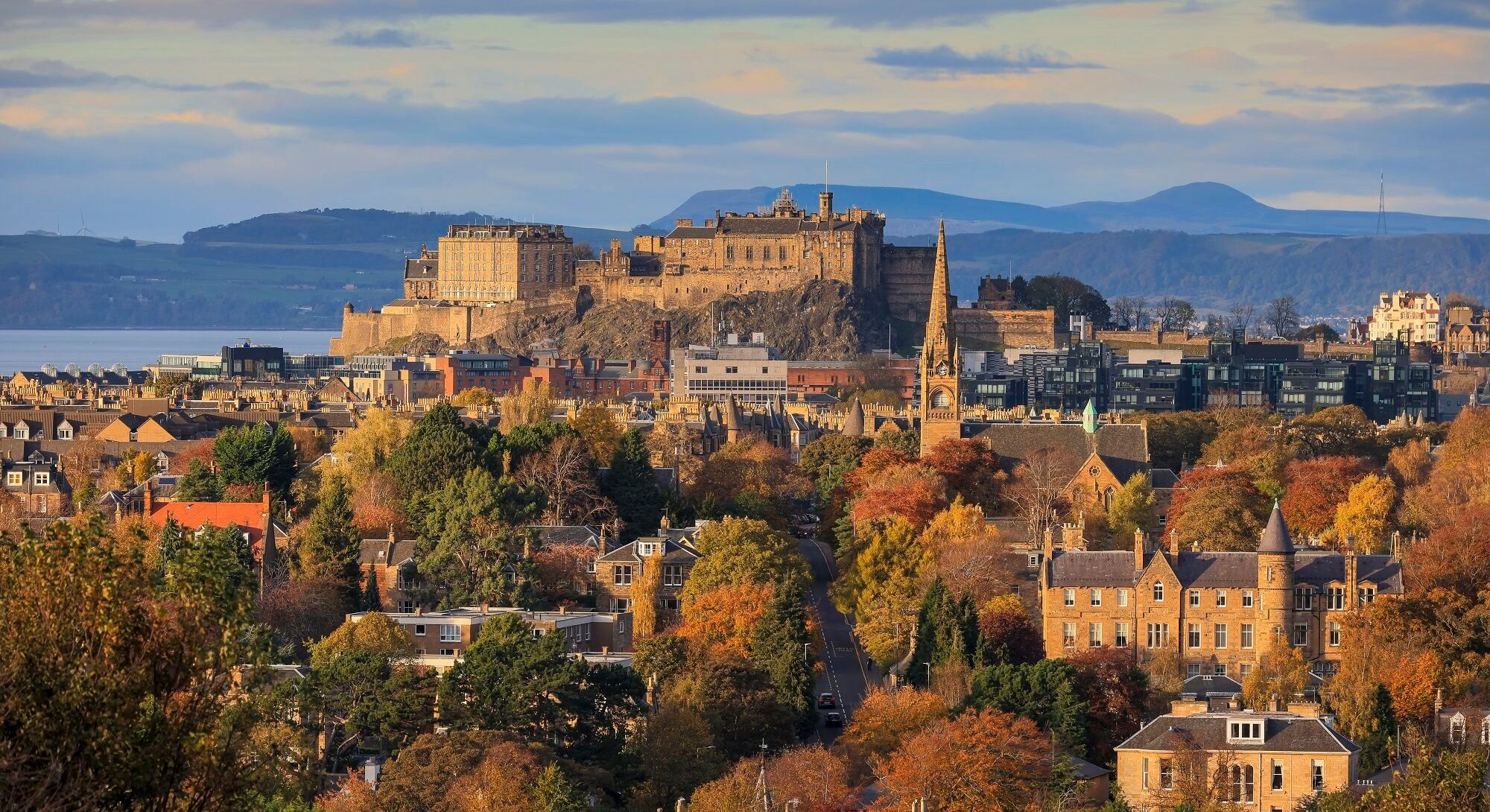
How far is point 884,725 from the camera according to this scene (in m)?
65.2

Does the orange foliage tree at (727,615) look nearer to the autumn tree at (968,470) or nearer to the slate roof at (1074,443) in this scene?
the autumn tree at (968,470)

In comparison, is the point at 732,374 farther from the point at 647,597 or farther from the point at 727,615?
the point at 727,615

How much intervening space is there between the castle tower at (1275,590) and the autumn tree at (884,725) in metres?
13.3

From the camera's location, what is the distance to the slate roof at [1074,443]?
360 ft

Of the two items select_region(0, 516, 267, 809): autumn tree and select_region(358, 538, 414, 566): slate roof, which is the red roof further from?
select_region(0, 516, 267, 809): autumn tree

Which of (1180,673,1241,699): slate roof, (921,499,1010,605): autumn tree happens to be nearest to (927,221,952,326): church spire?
(921,499,1010,605): autumn tree

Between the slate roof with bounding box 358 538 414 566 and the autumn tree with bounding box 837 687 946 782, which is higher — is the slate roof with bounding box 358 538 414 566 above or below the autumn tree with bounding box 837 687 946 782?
above

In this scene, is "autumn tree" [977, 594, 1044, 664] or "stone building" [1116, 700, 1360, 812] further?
"autumn tree" [977, 594, 1044, 664]

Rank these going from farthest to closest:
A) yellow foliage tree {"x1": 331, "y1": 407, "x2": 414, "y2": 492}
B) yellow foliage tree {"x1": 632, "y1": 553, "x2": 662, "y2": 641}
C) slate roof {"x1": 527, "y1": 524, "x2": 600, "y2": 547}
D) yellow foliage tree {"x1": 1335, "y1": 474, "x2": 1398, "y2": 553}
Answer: yellow foliage tree {"x1": 331, "y1": 407, "x2": 414, "y2": 492} → yellow foliage tree {"x1": 1335, "y1": 474, "x2": 1398, "y2": 553} → slate roof {"x1": 527, "y1": 524, "x2": 600, "y2": 547} → yellow foliage tree {"x1": 632, "y1": 553, "x2": 662, "y2": 641}

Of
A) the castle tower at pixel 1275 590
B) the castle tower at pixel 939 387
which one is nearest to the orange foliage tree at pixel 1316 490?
the castle tower at pixel 939 387

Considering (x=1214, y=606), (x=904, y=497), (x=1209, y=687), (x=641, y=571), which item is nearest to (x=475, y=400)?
(x=904, y=497)

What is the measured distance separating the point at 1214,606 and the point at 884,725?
15383 mm

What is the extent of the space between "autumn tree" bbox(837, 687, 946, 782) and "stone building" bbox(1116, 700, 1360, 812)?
4.88 metres

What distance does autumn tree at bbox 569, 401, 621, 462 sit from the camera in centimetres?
10344
